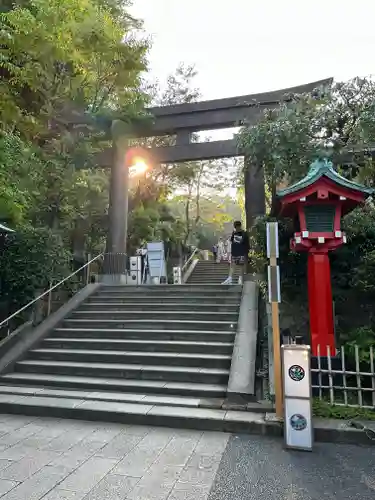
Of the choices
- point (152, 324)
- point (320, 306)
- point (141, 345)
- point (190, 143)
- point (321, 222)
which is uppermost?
point (190, 143)

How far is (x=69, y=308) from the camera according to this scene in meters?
8.74

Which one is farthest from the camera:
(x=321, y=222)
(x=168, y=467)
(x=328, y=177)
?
(x=321, y=222)

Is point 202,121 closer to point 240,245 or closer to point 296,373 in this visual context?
point 240,245

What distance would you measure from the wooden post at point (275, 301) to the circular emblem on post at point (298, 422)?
1.62 ft

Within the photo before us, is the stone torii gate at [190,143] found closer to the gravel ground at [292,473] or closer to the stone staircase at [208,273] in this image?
the stone staircase at [208,273]

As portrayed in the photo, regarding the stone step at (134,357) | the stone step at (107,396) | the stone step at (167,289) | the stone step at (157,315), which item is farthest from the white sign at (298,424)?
the stone step at (167,289)

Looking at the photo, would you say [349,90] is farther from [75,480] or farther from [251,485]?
[75,480]

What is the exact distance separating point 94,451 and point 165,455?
785 mm

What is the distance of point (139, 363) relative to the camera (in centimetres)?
644

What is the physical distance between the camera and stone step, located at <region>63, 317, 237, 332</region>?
24.3 feet

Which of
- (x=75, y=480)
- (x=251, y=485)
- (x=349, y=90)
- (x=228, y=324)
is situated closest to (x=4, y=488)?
(x=75, y=480)

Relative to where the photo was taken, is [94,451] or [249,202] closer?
[94,451]

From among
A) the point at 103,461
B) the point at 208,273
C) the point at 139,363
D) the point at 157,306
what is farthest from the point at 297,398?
Answer: the point at 208,273

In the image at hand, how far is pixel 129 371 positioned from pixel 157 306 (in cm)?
266
